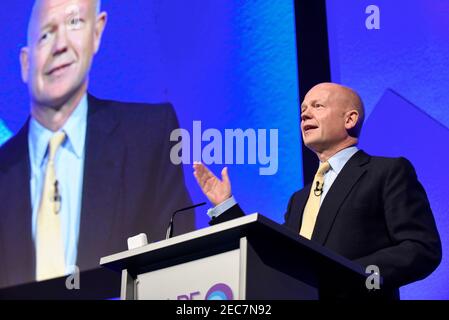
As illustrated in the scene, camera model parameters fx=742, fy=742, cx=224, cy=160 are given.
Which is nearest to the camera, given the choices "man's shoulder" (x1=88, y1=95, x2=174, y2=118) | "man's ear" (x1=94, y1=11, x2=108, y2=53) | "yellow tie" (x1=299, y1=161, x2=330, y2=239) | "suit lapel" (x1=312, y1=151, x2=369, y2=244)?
"suit lapel" (x1=312, y1=151, x2=369, y2=244)

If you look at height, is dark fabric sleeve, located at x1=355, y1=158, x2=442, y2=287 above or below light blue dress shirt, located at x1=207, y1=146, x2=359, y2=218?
below

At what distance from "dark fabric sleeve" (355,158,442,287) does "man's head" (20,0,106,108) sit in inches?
74.2

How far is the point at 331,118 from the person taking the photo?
279cm

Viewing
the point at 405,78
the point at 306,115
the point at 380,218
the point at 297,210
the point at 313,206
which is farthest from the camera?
the point at 405,78

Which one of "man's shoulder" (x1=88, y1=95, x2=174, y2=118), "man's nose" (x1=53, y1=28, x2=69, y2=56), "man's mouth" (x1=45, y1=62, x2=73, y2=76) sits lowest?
"man's shoulder" (x1=88, y1=95, x2=174, y2=118)

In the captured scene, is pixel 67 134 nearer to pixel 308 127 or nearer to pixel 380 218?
pixel 308 127

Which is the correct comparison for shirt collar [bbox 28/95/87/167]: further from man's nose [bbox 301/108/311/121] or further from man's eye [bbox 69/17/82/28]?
man's nose [bbox 301/108/311/121]

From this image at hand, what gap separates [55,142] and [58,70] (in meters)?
0.37

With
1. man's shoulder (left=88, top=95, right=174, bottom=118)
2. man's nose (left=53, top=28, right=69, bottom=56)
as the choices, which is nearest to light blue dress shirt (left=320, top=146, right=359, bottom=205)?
man's shoulder (left=88, top=95, right=174, bottom=118)

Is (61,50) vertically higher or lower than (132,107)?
higher

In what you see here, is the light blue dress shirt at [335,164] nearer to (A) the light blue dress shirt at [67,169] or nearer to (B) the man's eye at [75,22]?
(A) the light blue dress shirt at [67,169]

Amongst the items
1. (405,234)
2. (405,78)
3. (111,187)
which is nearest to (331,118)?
(405,234)

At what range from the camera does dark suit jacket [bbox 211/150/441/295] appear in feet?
7.36

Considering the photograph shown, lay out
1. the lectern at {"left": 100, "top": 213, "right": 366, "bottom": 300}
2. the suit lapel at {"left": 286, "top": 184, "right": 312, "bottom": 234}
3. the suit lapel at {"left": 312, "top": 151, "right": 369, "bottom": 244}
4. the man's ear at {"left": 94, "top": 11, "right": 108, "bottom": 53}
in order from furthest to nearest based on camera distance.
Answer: the man's ear at {"left": 94, "top": 11, "right": 108, "bottom": 53} < the suit lapel at {"left": 286, "top": 184, "right": 312, "bottom": 234} < the suit lapel at {"left": 312, "top": 151, "right": 369, "bottom": 244} < the lectern at {"left": 100, "top": 213, "right": 366, "bottom": 300}
